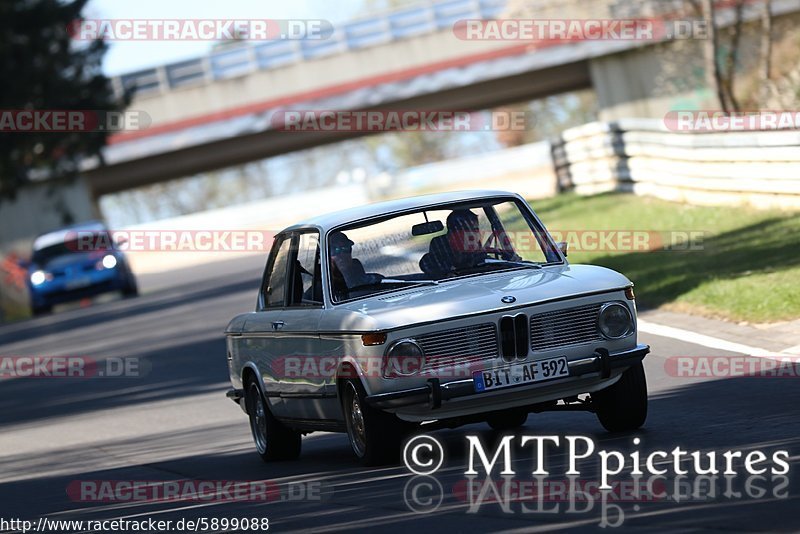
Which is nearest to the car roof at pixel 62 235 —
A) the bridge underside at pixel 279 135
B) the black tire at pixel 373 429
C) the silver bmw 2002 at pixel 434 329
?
the bridge underside at pixel 279 135

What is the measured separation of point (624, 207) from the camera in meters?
26.0

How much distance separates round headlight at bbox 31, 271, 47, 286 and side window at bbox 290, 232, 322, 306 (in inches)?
912

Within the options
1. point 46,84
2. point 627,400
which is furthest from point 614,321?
point 46,84

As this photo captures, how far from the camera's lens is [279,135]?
55688mm

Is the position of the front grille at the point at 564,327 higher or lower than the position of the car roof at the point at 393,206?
lower

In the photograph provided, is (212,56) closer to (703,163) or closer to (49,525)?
(703,163)

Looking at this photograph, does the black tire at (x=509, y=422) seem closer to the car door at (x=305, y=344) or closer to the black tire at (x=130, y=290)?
the car door at (x=305, y=344)

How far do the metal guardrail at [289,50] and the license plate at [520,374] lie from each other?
4577 cm

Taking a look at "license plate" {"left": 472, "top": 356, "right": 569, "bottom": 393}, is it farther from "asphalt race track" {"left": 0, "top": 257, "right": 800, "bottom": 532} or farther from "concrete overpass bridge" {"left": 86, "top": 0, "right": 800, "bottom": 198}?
"concrete overpass bridge" {"left": 86, "top": 0, "right": 800, "bottom": 198}

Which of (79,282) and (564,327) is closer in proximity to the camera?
(564,327)

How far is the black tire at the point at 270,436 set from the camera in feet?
35.9

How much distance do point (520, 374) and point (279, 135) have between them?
155 ft

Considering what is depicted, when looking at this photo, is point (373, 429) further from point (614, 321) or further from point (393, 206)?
point (393, 206)

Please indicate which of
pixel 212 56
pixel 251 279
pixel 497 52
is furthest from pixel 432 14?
pixel 251 279
